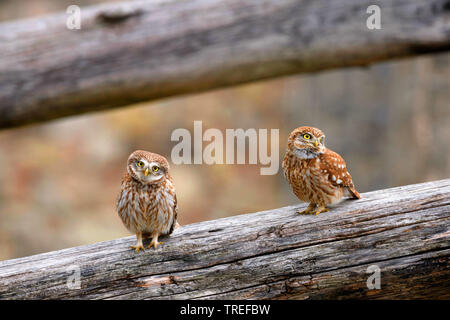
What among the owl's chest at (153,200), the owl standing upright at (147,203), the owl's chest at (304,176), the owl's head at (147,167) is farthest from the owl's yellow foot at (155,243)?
the owl's chest at (304,176)

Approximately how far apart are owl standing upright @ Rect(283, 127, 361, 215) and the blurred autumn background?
283 cm

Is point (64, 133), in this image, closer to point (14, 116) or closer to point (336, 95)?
point (336, 95)

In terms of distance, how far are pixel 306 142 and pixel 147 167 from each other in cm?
67

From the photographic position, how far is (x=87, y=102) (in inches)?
137

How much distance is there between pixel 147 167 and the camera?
7.36 ft

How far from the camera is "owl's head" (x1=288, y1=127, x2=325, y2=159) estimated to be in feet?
7.09

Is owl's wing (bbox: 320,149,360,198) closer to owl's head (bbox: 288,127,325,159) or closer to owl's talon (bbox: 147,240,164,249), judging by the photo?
owl's head (bbox: 288,127,325,159)

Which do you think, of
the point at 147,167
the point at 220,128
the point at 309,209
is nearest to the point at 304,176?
the point at 309,209

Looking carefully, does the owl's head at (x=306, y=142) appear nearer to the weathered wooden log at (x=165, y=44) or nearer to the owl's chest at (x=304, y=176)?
the owl's chest at (x=304, y=176)

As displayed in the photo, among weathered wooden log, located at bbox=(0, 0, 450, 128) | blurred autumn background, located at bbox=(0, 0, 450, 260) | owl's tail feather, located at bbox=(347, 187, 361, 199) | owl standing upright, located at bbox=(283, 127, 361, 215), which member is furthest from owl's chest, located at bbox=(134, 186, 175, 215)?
blurred autumn background, located at bbox=(0, 0, 450, 260)

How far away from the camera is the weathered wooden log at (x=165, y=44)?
133 inches

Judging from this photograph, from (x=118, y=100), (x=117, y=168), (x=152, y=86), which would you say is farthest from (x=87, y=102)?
(x=117, y=168)

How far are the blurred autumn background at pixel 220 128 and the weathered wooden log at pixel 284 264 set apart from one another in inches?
111
